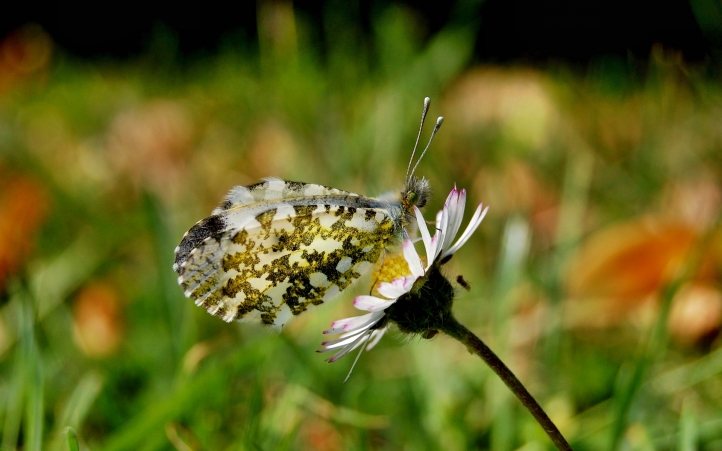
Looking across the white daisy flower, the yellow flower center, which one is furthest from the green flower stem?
the yellow flower center

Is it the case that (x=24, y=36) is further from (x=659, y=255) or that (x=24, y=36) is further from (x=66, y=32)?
(x=659, y=255)

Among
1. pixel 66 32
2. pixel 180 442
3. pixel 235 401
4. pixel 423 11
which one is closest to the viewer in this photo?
pixel 180 442

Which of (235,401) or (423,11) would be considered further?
(423,11)

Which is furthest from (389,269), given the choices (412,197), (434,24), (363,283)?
(434,24)

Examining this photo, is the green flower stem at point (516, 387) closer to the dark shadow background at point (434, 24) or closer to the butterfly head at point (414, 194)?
the butterfly head at point (414, 194)

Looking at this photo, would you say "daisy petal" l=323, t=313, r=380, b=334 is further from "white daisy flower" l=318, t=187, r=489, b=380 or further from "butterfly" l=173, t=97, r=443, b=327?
"butterfly" l=173, t=97, r=443, b=327

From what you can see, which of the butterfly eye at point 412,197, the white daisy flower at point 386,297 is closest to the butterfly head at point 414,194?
the butterfly eye at point 412,197

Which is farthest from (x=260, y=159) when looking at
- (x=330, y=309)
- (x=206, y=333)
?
(x=330, y=309)

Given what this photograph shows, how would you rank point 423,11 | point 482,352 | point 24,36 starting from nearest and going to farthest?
point 482,352
point 423,11
point 24,36
